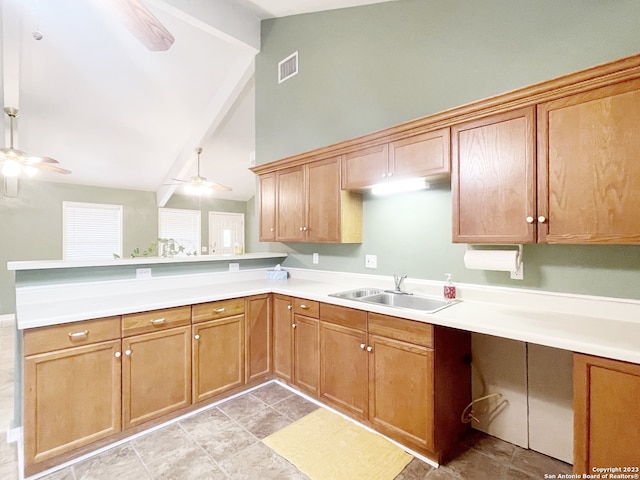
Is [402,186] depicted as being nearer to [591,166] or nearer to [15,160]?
[591,166]

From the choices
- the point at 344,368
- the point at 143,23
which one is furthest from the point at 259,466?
the point at 143,23

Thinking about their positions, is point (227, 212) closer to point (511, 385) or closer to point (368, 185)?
point (368, 185)

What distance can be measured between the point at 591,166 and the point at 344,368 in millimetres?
1901

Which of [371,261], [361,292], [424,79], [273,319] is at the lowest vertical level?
[273,319]

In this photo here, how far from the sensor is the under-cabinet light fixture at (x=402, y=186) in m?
2.22

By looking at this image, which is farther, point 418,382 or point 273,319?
point 273,319

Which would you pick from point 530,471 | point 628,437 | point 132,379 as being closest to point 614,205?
point 628,437

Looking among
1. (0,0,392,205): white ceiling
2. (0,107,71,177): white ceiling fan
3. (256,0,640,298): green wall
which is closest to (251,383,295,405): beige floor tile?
(256,0,640,298): green wall

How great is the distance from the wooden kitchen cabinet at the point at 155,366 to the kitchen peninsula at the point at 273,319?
0.03 ft

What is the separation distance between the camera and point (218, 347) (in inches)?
97.3

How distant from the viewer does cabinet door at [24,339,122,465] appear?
1.72 m

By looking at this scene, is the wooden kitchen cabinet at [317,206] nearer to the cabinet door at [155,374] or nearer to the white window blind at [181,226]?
the cabinet door at [155,374]

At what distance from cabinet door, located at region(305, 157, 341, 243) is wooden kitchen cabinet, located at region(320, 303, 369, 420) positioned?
2.25 feet

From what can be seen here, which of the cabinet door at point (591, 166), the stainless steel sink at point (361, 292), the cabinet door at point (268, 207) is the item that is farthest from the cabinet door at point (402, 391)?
the cabinet door at point (268, 207)
